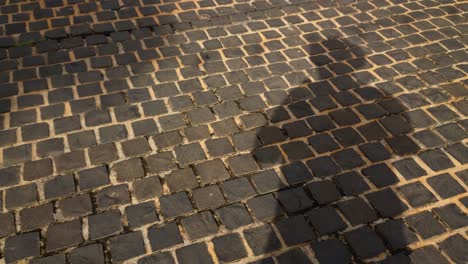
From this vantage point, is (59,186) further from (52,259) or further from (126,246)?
(126,246)

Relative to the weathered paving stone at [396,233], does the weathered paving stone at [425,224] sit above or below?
above

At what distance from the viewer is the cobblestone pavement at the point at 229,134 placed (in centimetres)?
280

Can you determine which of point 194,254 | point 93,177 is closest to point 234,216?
point 194,254

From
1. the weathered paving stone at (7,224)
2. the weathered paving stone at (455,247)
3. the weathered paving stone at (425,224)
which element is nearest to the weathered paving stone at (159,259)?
the weathered paving stone at (7,224)

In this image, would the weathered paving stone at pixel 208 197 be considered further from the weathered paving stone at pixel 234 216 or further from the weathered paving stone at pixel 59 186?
the weathered paving stone at pixel 59 186

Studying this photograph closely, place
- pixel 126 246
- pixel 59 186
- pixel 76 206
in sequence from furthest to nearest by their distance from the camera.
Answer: pixel 59 186
pixel 76 206
pixel 126 246

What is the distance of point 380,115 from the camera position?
387 cm

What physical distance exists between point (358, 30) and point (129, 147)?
3.50 metres

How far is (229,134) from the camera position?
3.59 meters

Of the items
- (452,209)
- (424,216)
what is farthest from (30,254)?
(452,209)

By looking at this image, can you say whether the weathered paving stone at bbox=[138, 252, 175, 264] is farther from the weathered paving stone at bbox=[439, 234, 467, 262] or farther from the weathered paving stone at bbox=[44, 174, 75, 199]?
the weathered paving stone at bbox=[439, 234, 467, 262]

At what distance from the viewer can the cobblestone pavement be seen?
2797 millimetres

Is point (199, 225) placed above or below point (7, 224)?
above

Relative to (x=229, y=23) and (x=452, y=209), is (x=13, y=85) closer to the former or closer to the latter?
(x=229, y=23)
